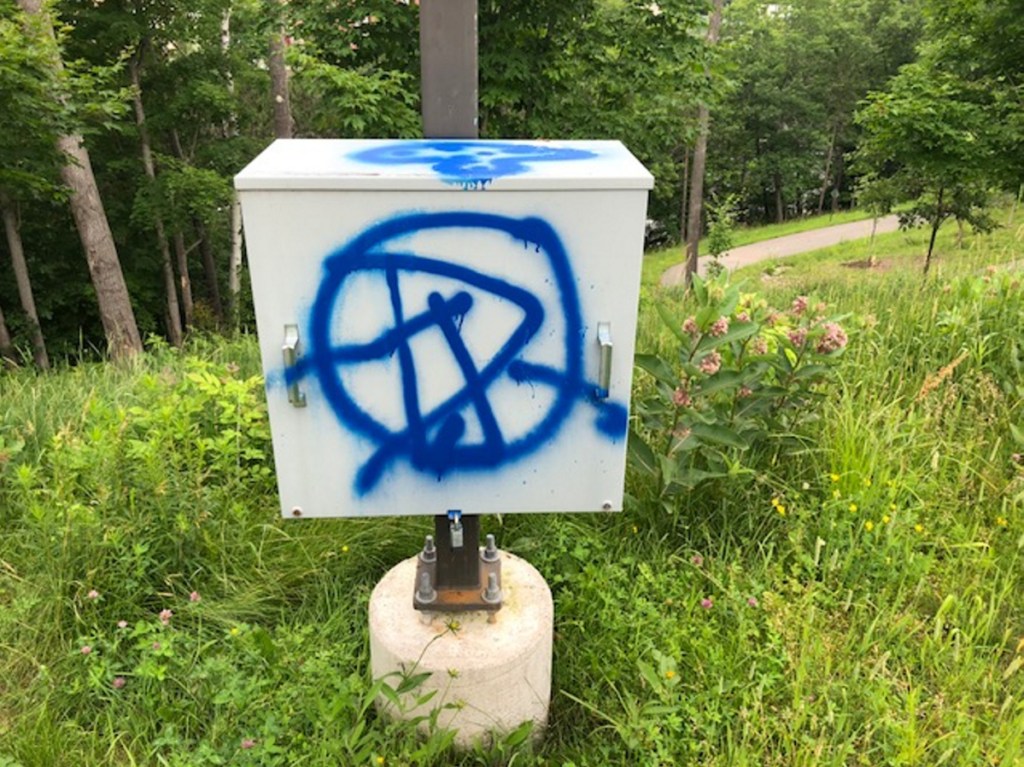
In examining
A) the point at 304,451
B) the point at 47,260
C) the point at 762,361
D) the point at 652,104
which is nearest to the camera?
the point at 304,451

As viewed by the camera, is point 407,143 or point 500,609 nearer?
point 407,143

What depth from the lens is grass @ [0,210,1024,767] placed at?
194cm

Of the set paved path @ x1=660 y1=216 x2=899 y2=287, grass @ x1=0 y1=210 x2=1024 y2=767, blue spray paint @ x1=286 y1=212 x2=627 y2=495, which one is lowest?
paved path @ x1=660 y1=216 x2=899 y2=287

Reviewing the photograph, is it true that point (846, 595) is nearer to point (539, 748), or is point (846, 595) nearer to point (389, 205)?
point (539, 748)

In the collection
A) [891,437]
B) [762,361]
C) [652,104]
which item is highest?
[652,104]

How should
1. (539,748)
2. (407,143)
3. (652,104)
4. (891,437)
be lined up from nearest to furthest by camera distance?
(407,143) → (539,748) → (891,437) → (652,104)

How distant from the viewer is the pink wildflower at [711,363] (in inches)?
93.2

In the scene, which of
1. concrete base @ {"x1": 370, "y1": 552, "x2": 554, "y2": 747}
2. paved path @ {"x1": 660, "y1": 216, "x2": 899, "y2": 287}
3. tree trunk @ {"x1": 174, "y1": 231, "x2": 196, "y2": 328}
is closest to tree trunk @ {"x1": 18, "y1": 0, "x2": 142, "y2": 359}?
tree trunk @ {"x1": 174, "y1": 231, "x2": 196, "y2": 328}

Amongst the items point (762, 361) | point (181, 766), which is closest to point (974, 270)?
point (762, 361)

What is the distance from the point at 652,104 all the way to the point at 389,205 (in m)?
6.55

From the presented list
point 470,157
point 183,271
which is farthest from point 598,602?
point 183,271

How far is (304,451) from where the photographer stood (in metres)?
1.75

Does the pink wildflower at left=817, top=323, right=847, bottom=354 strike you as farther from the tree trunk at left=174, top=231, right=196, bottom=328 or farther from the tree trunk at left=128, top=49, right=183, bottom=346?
the tree trunk at left=174, top=231, right=196, bottom=328

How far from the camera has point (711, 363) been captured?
2373mm
